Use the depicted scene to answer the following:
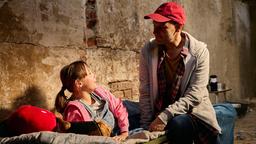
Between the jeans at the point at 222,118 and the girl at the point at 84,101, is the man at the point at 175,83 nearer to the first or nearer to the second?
the jeans at the point at 222,118

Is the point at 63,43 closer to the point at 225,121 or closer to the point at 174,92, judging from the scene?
the point at 174,92

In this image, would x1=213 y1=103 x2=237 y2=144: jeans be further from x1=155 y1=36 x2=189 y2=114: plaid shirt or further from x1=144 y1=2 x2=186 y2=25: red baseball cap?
x1=144 y1=2 x2=186 y2=25: red baseball cap

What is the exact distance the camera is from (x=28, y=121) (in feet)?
7.09

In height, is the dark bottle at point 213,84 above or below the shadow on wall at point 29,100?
below

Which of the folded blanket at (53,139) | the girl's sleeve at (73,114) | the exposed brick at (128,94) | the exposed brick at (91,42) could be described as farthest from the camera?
the exposed brick at (128,94)

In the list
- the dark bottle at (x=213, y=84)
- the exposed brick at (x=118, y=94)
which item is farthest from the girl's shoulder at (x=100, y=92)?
the dark bottle at (x=213, y=84)

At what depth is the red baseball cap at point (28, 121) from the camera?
2162 mm

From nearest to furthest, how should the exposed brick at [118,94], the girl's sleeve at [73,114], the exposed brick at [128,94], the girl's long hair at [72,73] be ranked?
the girl's sleeve at [73,114] → the girl's long hair at [72,73] → the exposed brick at [118,94] → the exposed brick at [128,94]

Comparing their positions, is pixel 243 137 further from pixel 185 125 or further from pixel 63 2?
pixel 63 2

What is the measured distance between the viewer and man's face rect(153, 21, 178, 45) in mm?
2748

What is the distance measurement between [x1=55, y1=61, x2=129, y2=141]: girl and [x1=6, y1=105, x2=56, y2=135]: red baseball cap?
0.93 ft

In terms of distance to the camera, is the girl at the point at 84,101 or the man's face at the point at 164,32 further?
the man's face at the point at 164,32

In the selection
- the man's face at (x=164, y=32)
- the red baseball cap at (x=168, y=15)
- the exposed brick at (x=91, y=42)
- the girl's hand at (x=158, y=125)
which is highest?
the red baseball cap at (x=168, y=15)

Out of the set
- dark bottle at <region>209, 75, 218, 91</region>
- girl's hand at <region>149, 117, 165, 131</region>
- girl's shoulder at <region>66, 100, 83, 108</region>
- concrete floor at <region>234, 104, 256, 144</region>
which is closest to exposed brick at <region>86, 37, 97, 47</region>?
girl's shoulder at <region>66, 100, 83, 108</region>
